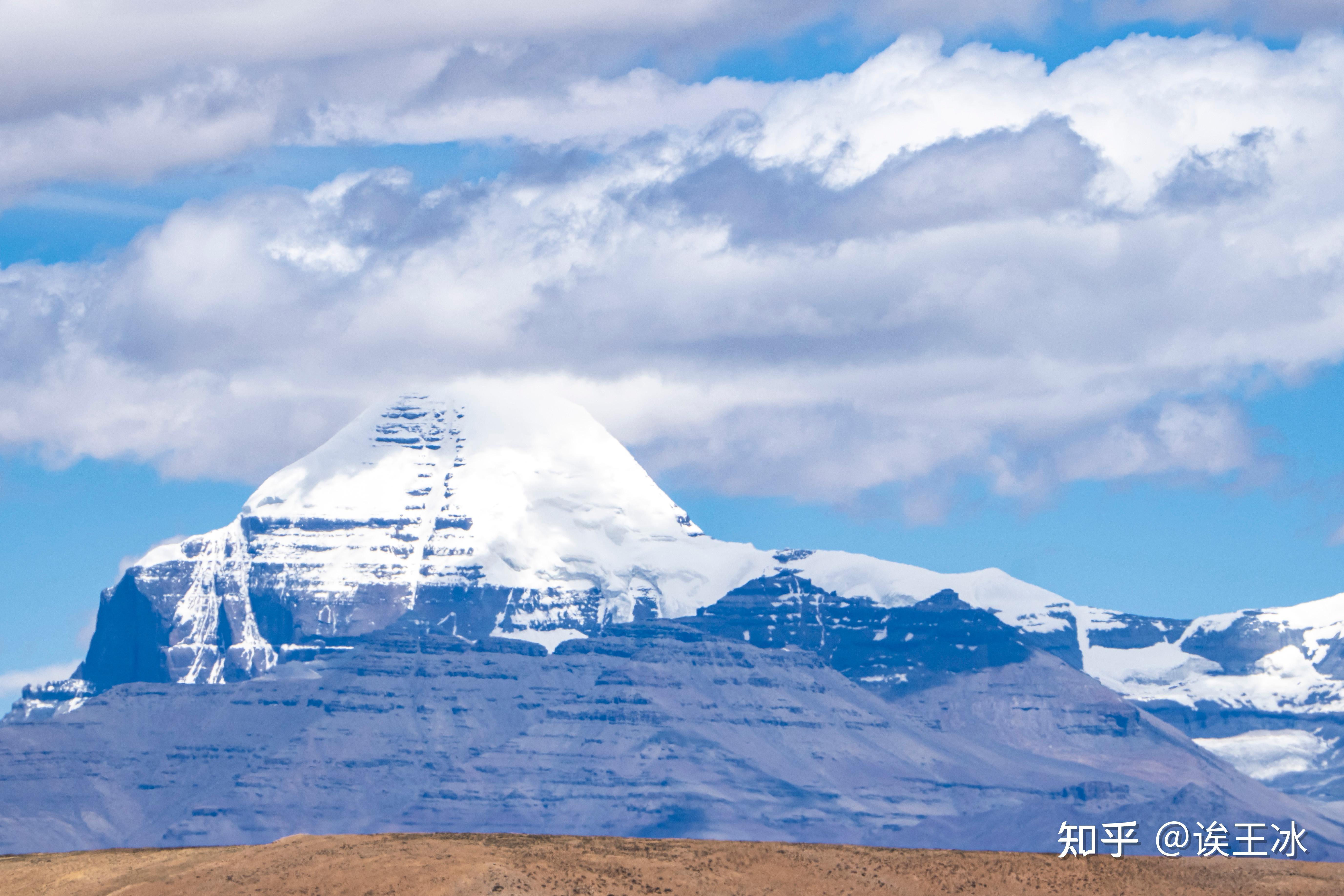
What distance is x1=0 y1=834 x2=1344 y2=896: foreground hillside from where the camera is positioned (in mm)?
181250

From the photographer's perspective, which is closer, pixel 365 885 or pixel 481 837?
pixel 365 885

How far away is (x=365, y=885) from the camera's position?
17900 cm

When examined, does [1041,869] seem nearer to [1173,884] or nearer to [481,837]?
[1173,884]

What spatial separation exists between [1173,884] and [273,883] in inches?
2779

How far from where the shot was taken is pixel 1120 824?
605ft

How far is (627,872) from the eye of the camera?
609ft

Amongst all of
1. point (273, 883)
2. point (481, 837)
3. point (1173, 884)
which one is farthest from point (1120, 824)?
point (273, 883)

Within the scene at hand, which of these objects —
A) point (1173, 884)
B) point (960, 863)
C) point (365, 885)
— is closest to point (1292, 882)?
point (1173, 884)

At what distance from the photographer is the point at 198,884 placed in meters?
187

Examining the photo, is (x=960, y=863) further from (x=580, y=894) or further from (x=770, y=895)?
(x=580, y=894)

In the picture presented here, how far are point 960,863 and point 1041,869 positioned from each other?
7.07m

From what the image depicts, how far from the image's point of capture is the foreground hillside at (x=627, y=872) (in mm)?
181250

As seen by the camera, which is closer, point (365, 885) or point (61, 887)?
point (365, 885)

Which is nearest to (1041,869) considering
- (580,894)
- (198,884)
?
(580,894)
